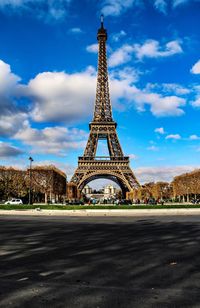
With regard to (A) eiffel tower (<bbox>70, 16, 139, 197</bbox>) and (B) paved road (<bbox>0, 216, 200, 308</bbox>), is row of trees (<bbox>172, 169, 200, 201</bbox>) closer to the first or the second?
(A) eiffel tower (<bbox>70, 16, 139, 197</bbox>)

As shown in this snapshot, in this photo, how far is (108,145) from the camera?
303 ft

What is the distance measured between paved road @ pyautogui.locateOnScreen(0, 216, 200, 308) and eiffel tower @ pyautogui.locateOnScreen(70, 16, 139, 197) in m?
69.1

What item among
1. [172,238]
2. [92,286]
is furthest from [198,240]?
[92,286]

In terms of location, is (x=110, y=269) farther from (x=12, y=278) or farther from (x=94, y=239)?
(x=94, y=239)

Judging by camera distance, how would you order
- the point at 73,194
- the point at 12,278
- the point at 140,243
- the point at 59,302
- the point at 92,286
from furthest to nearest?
the point at 73,194
the point at 140,243
the point at 12,278
the point at 92,286
the point at 59,302

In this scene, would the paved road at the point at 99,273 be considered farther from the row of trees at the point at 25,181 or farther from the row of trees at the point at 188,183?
the row of trees at the point at 188,183

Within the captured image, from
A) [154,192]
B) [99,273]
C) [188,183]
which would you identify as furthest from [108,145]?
[99,273]

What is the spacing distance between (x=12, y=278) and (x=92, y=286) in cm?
178

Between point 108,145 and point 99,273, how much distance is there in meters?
84.9

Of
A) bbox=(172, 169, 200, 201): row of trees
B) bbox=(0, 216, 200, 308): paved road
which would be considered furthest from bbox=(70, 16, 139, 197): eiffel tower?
bbox=(0, 216, 200, 308): paved road

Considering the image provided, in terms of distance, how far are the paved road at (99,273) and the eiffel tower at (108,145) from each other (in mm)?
69141

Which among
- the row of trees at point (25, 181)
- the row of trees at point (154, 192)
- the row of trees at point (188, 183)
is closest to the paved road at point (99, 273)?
the row of trees at point (25, 181)

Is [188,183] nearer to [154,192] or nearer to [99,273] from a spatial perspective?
[154,192]

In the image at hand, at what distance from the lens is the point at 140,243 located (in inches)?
501
